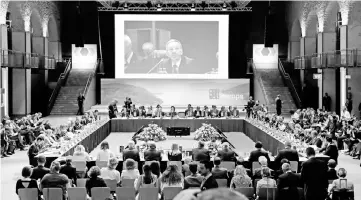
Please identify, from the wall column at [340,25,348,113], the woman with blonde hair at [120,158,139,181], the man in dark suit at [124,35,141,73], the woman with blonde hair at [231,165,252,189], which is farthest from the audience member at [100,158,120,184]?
the man in dark suit at [124,35,141,73]

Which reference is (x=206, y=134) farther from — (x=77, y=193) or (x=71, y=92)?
(x=71, y=92)

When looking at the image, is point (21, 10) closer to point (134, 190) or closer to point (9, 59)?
point (9, 59)

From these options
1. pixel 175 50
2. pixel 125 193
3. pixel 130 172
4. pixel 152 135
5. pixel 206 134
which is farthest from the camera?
pixel 175 50

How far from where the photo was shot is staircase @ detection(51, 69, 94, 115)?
106 ft

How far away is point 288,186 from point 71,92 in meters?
27.2

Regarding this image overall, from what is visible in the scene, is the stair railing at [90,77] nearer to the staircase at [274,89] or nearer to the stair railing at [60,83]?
the stair railing at [60,83]

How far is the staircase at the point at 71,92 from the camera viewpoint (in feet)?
106

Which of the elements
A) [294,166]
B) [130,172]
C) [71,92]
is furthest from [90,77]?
[130,172]

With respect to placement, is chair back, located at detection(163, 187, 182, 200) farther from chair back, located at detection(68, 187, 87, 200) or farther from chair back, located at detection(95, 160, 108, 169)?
chair back, located at detection(95, 160, 108, 169)

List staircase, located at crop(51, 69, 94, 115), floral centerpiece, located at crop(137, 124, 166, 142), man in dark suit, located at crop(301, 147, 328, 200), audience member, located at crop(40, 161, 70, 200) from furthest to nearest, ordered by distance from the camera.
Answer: staircase, located at crop(51, 69, 94, 115)
floral centerpiece, located at crop(137, 124, 166, 142)
man in dark suit, located at crop(301, 147, 328, 200)
audience member, located at crop(40, 161, 70, 200)

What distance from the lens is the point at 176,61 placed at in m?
33.3

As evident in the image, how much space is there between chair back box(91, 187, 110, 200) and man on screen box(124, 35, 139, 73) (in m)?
25.4

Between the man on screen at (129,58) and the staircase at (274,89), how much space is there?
26.9 feet

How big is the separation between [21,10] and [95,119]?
363 inches
